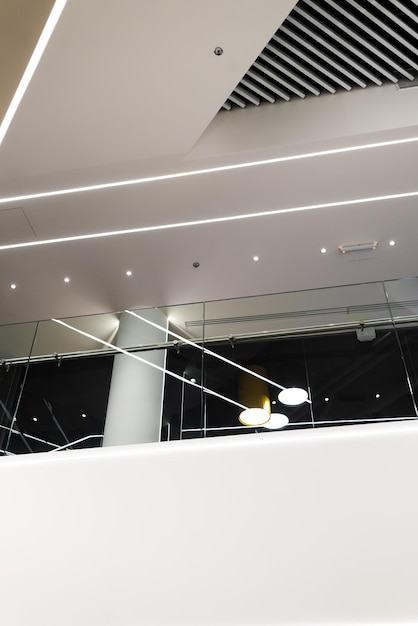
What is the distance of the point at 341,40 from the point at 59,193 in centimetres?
284

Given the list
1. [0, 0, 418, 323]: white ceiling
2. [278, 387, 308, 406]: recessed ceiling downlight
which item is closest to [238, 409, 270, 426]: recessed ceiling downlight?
[278, 387, 308, 406]: recessed ceiling downlight

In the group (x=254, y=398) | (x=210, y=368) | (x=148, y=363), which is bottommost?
(x=254, y=398)

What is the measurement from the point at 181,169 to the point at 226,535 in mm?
3355

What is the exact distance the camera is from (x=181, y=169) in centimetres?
488

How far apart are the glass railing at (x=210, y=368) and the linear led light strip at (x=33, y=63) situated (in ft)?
5.69

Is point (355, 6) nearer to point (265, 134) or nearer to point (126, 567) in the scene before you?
point (265, 134)

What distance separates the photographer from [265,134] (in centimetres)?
469

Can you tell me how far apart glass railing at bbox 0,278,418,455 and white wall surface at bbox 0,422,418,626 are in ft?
1.10

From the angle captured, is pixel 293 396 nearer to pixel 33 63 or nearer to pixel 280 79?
pixel 280 79

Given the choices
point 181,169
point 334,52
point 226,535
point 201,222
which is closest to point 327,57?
point 334,52

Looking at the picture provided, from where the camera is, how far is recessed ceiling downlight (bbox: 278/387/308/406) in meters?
3.31

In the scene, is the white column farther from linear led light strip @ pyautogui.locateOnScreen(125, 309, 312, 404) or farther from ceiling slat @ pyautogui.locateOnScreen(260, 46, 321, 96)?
ceiling slat @ pyautogui.locateOnScreen(260, 46, 321, 96)

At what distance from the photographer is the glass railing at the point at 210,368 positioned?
3.28m

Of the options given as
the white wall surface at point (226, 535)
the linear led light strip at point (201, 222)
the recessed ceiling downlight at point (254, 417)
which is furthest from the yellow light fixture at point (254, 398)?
the linear led light strip at point (201, 222)
